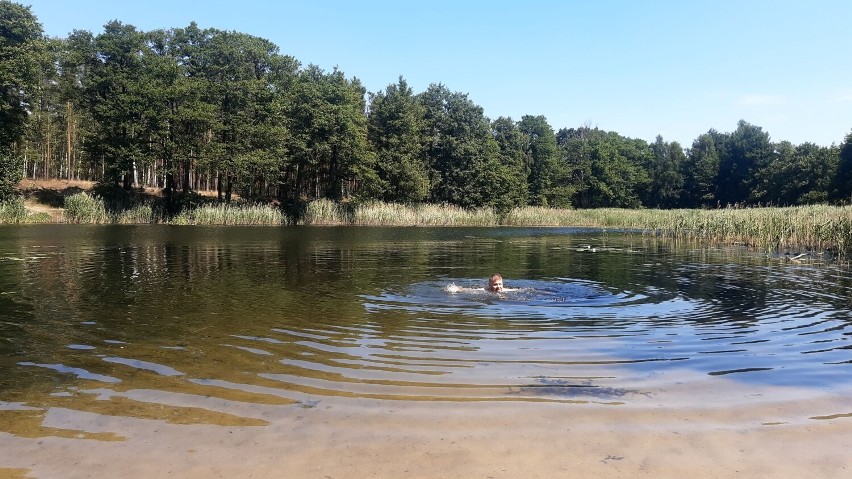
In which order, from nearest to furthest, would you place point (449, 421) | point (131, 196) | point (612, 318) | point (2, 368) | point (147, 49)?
point (449, 421), point (2, 368), point (612, 318), point (131, 196), point (147, 49)

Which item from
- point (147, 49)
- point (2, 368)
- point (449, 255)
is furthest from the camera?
point (147, 49)

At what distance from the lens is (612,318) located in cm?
923

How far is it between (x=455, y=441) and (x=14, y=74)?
53347mm

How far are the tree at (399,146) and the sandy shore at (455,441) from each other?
171 ft

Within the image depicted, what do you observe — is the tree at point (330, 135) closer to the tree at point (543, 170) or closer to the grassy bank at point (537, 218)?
the grassy bank at point (537, 218)

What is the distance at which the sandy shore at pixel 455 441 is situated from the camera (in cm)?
357

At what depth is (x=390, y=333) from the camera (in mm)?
7676

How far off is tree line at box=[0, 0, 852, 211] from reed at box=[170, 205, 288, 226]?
523cm

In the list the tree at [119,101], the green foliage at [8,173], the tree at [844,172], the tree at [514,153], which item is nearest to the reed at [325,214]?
the tree at [119,101]

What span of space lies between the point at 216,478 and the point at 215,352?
329 cm

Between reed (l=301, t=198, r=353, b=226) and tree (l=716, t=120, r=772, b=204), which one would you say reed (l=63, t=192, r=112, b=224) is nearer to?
reed (l=301, t=198, r=353, b=226)

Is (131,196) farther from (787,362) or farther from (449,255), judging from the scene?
(787,362)

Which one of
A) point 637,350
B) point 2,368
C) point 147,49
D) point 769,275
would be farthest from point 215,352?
point 147,49

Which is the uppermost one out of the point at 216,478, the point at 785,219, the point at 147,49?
the point at 147,49
